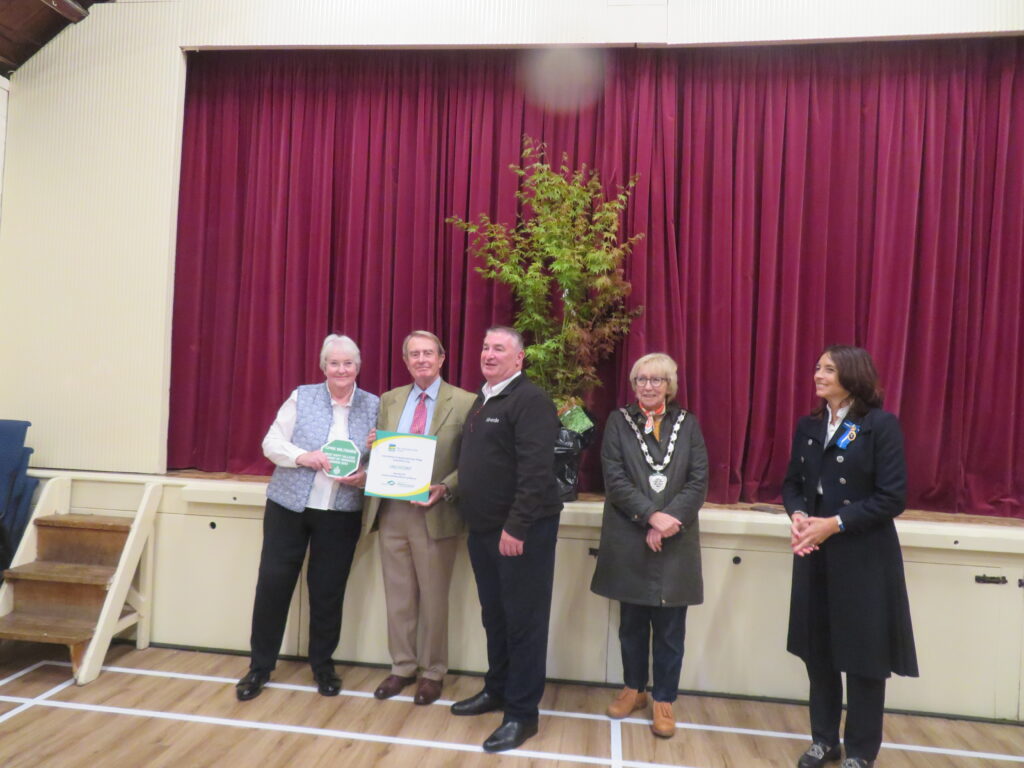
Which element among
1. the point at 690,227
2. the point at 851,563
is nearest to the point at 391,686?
the point at 851,563

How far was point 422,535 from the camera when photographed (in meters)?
2.81

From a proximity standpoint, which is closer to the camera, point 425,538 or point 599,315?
point 425,538

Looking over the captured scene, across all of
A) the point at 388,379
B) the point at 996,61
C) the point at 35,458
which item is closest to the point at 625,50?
the point at 996,61

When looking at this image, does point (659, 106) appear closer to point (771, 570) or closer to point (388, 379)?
point (388, 379)

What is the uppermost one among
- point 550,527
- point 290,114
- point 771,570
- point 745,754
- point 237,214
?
point 290,114

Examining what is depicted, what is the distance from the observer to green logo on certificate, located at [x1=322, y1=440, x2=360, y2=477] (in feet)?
8.98

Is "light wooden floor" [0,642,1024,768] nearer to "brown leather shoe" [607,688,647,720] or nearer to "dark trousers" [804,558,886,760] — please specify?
"brown leather shoe" [607,688,647,720]

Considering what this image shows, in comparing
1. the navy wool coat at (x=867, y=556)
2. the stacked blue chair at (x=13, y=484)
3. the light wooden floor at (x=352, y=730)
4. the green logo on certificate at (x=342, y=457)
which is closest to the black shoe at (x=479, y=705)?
the light wooden floor at (x=352, y=730)

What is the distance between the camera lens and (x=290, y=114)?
373 cm

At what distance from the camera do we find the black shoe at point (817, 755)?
2375 millimetres

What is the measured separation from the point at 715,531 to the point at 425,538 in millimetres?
1256

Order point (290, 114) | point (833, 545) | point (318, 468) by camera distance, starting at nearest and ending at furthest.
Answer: point (833, 545) → point (318, 468) → point (290, 114)

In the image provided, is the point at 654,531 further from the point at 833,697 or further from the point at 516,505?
the point at 833,697

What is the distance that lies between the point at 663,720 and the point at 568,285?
185cm
